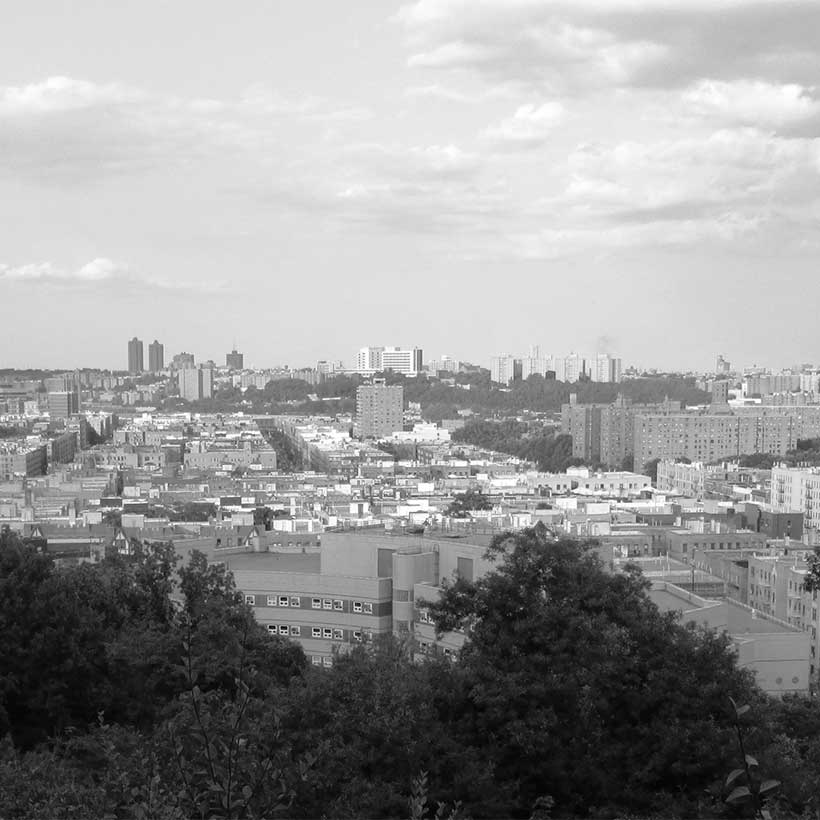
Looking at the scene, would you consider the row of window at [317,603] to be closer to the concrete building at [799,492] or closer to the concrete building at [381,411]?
the concrete building at [799,492]

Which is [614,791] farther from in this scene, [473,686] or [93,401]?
[93,401]

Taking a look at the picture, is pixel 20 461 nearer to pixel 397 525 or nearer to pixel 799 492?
pixel 397 525

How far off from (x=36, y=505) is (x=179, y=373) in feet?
193

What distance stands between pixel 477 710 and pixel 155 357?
3785 inches

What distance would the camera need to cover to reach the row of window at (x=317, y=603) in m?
8.51

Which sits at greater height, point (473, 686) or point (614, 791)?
point (473, 686)

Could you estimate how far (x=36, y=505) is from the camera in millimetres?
20734

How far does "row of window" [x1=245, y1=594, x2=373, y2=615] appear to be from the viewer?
8508mm

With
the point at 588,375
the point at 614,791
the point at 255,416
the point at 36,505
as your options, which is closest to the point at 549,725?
the point at 614,791

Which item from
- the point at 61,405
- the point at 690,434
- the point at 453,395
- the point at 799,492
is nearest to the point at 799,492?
the point at 799,492

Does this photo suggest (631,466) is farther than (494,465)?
Yes

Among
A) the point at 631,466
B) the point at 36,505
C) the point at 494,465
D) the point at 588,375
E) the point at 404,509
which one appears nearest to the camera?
the point at 404,509

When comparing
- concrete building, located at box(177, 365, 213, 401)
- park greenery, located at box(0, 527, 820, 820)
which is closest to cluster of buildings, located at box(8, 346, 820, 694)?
park greenery, located at box(0, 527, 820, 820)

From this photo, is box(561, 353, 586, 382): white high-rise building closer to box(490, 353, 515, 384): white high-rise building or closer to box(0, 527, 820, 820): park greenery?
box(490, 353, 515, 384): white high-rise building
